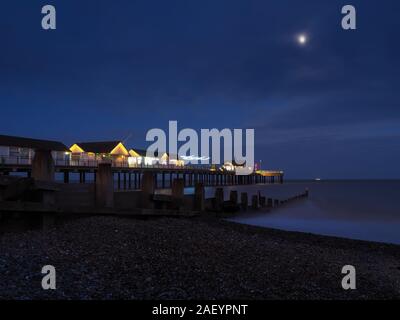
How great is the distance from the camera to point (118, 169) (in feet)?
143

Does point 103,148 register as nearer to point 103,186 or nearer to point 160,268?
point 103,186

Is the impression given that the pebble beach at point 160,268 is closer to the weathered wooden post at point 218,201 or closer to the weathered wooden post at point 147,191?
the weathered wooden post at point 147,191

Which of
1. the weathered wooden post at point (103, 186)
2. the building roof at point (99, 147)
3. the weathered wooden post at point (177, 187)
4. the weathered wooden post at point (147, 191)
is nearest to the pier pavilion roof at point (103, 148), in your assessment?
the building roof at point (99, 147)

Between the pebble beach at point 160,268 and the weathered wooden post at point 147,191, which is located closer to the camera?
the pebble beach at point 160,268

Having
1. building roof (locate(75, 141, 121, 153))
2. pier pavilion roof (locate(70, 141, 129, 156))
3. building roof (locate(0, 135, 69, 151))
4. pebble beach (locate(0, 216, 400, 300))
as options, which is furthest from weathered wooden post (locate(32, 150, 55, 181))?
building roof (locate(75, 141, 121, 153))

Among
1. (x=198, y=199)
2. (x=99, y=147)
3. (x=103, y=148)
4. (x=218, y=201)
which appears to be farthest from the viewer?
(x=99, y=147)

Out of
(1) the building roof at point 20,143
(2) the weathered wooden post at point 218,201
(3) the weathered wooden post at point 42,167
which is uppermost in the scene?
(1) the building roof at point 20,143

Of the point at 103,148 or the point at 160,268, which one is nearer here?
the point at 160,268

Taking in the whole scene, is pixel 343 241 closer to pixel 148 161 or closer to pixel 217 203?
pixel 217 203

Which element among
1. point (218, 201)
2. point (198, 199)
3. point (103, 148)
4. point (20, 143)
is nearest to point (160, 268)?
point (198, 199)

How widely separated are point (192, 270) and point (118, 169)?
128 ft

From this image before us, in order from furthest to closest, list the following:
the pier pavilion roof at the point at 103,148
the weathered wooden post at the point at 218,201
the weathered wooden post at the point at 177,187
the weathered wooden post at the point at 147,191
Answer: the pier pavilion roof at the point at 103,148 < the weathered wooden post at the point at 218,201 < the weathered wooden post at the point at 177,187 < the weathered wooden post at the point at 147,191

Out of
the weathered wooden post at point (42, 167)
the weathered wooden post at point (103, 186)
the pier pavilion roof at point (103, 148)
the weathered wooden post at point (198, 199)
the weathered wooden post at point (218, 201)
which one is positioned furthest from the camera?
the pier pavilion roof at point (103, 148)
